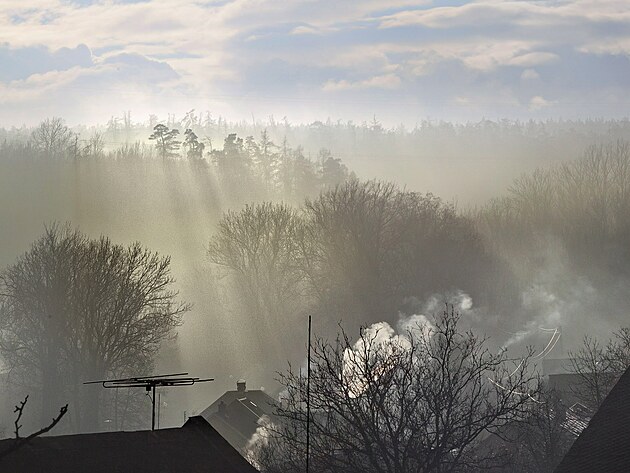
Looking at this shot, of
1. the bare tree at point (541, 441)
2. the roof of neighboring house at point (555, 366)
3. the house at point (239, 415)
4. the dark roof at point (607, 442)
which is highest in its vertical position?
the dark roof at point (607, 442)

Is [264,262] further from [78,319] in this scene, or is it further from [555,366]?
[555,366]

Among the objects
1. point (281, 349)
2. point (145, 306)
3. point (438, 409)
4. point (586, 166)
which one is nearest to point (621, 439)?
point (438, 409)

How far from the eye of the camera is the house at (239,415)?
48.9 meters

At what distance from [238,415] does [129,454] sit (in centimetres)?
3405

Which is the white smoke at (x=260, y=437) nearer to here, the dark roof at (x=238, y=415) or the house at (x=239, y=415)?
the house at (x=239, y=415)

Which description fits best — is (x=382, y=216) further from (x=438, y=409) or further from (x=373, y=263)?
(x=438, y=409)

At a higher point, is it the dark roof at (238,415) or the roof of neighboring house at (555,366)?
the dark roof at (238,415)

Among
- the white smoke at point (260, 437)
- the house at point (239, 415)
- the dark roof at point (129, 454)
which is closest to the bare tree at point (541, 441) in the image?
A: the white smoke at point (260, 437)

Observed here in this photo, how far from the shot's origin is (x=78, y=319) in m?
58.7

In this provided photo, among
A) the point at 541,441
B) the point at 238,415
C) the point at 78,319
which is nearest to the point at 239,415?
the point at 238,415

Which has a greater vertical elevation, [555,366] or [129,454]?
[129,454]

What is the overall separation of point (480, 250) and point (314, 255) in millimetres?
17233

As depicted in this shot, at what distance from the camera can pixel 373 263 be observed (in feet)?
254

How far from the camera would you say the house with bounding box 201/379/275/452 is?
4891 cm
